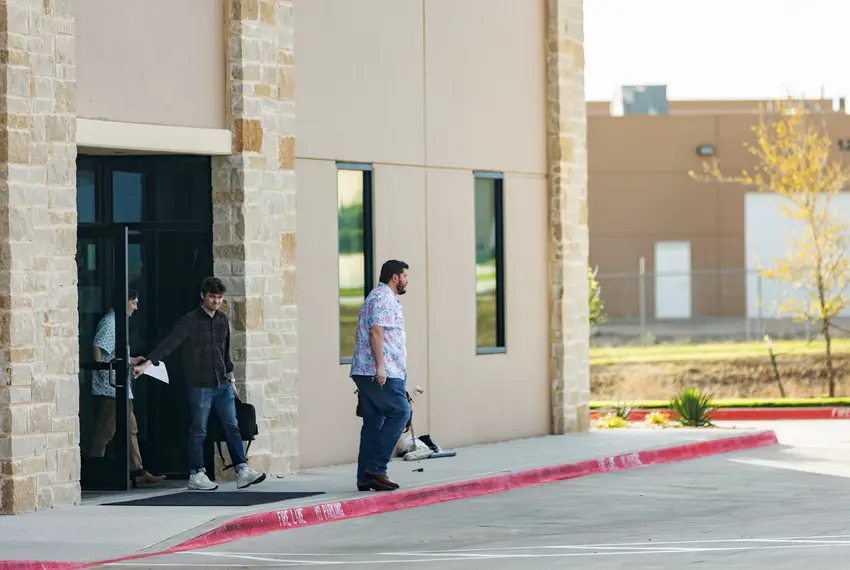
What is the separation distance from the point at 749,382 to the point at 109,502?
27.0m

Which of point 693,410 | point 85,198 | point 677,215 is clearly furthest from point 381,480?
point 677,215

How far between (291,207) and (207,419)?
264 cm

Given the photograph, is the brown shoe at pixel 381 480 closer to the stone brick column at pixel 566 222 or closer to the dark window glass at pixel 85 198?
the dark window glass at pixel 85 198

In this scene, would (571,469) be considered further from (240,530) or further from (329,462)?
(240,530)

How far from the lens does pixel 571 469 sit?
58.4 feet

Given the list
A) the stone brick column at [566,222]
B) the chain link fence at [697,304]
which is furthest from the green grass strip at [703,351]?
the stone brick column at [566,222]

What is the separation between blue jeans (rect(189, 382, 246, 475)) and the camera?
15523mm

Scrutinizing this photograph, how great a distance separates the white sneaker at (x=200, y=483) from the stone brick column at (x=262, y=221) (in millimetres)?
1115

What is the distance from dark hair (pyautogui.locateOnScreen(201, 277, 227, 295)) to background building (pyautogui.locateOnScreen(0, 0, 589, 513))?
0.76m

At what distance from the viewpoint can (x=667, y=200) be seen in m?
53.6

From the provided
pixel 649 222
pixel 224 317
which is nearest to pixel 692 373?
pixel 649 222

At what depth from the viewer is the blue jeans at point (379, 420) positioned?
15086mm

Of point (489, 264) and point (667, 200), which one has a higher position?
point (667, 200)

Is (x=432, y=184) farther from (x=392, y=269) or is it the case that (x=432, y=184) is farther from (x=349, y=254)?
(x=392, y=269)
